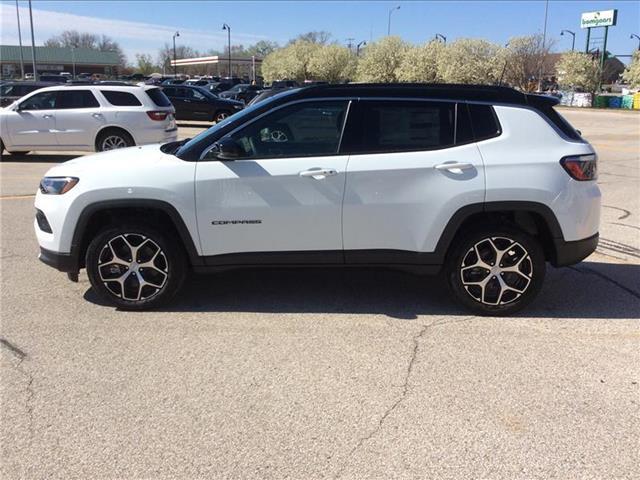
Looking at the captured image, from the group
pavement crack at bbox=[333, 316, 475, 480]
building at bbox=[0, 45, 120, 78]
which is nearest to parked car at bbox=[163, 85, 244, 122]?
pavement crack at bbox=[333, 316, 475, 480]

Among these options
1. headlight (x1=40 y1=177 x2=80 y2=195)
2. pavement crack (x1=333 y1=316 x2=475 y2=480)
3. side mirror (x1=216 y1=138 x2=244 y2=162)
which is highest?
side mirror (x1=216 y1=138 x2=244 y2=162)

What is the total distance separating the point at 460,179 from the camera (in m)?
4.43

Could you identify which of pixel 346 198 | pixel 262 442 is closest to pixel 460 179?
pixel 346 198

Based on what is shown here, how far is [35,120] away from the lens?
1329 centimetres

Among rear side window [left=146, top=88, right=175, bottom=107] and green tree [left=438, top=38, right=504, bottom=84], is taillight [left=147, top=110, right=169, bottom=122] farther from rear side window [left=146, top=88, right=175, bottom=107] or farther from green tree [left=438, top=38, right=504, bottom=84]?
green tree [left=438, top=38, right=504, bottom=84]

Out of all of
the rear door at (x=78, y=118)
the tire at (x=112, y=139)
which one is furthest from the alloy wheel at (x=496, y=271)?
the rear door at (x=78, y=118)

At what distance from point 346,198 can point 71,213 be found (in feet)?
7.06

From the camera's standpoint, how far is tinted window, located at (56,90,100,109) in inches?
522

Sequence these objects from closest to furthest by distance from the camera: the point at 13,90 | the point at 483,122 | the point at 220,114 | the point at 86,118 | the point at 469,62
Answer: the point at 483,122, the point at 86,118, the point at 13,90, the point at 220,114, the point at 469,62

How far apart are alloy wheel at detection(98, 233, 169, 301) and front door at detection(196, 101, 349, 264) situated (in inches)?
16.8

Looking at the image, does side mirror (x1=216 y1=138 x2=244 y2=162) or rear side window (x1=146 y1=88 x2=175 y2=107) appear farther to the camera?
rear side window (x1=146 y1=88 x2=175 y2=107)

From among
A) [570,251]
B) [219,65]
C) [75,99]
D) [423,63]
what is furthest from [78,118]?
[219,65]

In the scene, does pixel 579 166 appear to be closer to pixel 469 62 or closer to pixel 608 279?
pixel 608 279

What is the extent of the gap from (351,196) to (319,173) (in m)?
0.30
